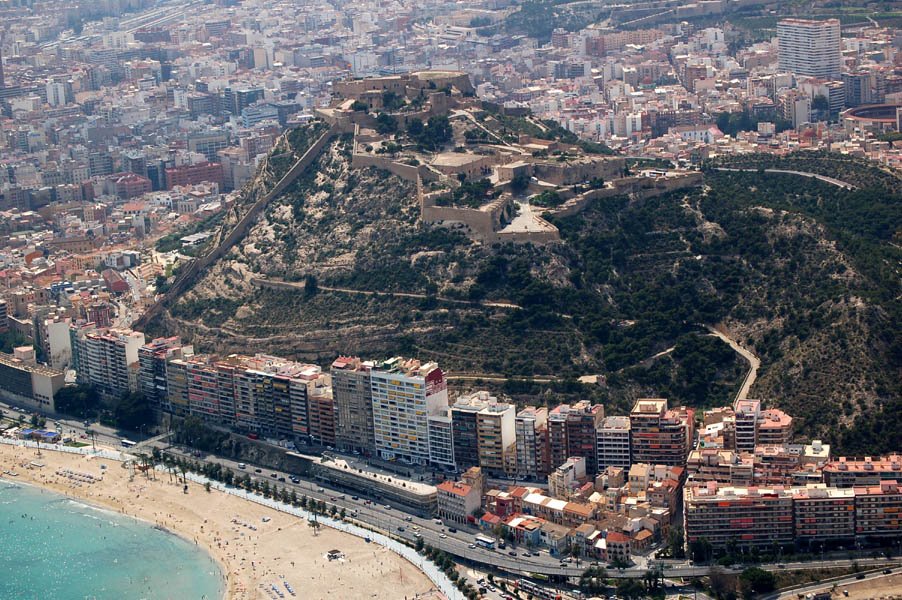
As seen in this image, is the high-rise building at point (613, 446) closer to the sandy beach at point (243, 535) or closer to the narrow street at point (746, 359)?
the narrow street at point (746, 359)

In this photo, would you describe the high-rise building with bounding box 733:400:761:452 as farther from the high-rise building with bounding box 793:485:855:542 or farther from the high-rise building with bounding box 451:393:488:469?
the high-rise building with bounding box 451:393:488:469

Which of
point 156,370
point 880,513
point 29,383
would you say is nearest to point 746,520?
point 880,513

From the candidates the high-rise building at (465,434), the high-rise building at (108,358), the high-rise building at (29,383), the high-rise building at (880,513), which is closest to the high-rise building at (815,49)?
the high-rise building at (108,358)

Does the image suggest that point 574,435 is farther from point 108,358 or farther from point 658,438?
point 108,358

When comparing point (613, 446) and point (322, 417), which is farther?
point (322, 417)

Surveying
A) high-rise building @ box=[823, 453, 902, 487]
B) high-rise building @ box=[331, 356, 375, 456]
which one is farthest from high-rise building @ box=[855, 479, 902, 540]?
high-rise building @ box=[331, 356, 375, 456]
